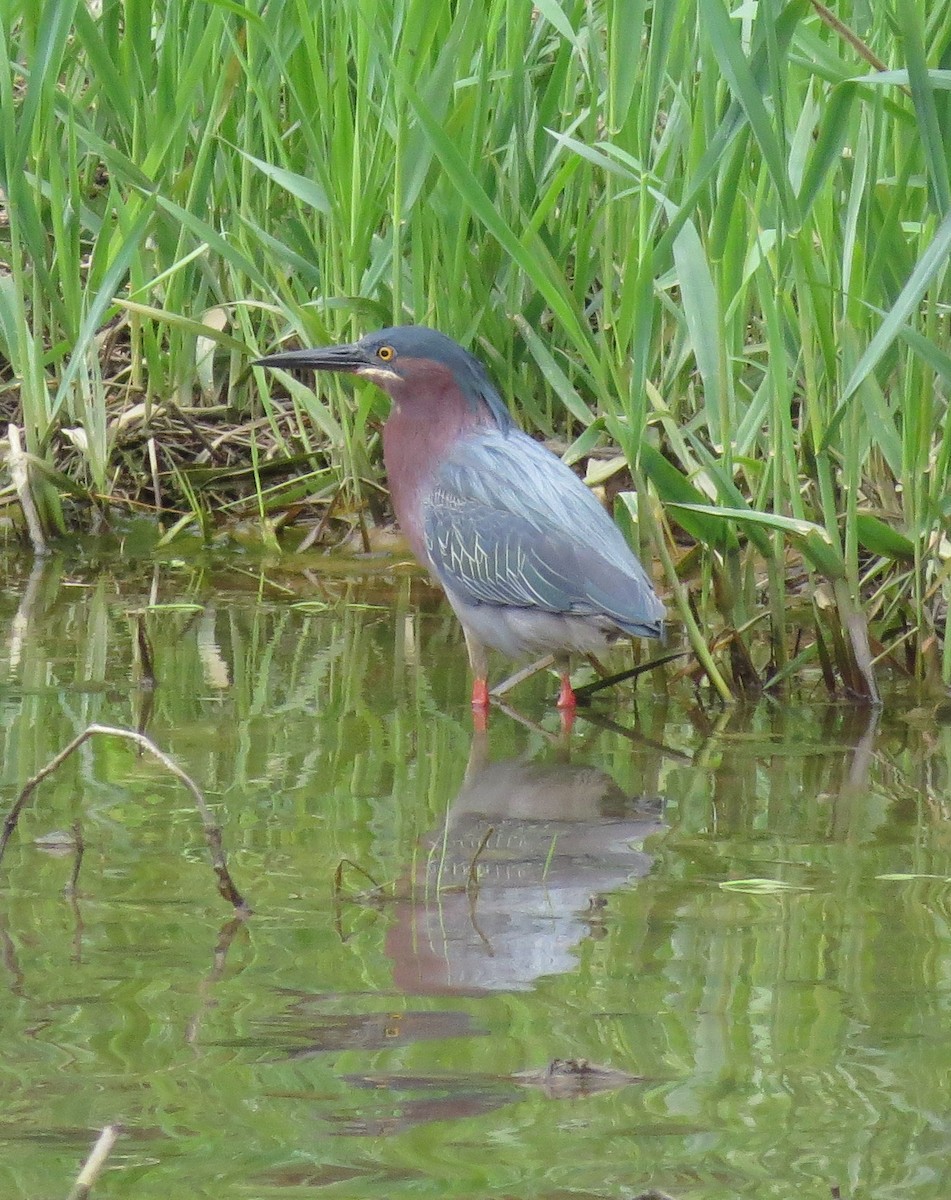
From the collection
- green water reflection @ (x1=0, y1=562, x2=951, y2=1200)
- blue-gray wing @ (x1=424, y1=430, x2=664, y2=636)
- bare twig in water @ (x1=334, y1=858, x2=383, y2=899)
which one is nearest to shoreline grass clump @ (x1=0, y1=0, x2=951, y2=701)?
blue-gray wing @ (x1=424, y1=430, x2=664, y2=636)

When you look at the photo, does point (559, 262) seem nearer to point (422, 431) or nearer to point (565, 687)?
point (422, 431)

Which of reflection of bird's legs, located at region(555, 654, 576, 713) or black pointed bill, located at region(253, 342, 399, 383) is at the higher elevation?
black pointed bill, located at region(253, 342, 399, 383)

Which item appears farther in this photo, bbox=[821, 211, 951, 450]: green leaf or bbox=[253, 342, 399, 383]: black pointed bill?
bbox=[253, 342, 399, 383]: black pointed bill

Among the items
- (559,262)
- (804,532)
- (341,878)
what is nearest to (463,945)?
(341,878)

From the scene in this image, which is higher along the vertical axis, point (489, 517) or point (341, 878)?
point (489, 517)

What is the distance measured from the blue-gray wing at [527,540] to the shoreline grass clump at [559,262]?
13cm

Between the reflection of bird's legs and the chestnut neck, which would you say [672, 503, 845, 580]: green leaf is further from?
the chestnut neck

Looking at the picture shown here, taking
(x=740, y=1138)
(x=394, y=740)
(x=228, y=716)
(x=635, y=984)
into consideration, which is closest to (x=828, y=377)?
(x=394, y=740)

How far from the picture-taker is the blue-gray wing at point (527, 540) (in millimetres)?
4109

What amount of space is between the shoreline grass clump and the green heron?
0.17 m

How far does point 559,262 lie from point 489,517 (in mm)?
1117

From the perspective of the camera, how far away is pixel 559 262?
17.1 ft

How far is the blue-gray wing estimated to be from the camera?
4109 millimetres

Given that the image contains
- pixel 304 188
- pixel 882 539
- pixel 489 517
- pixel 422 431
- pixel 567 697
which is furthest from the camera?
pixel 304 188
